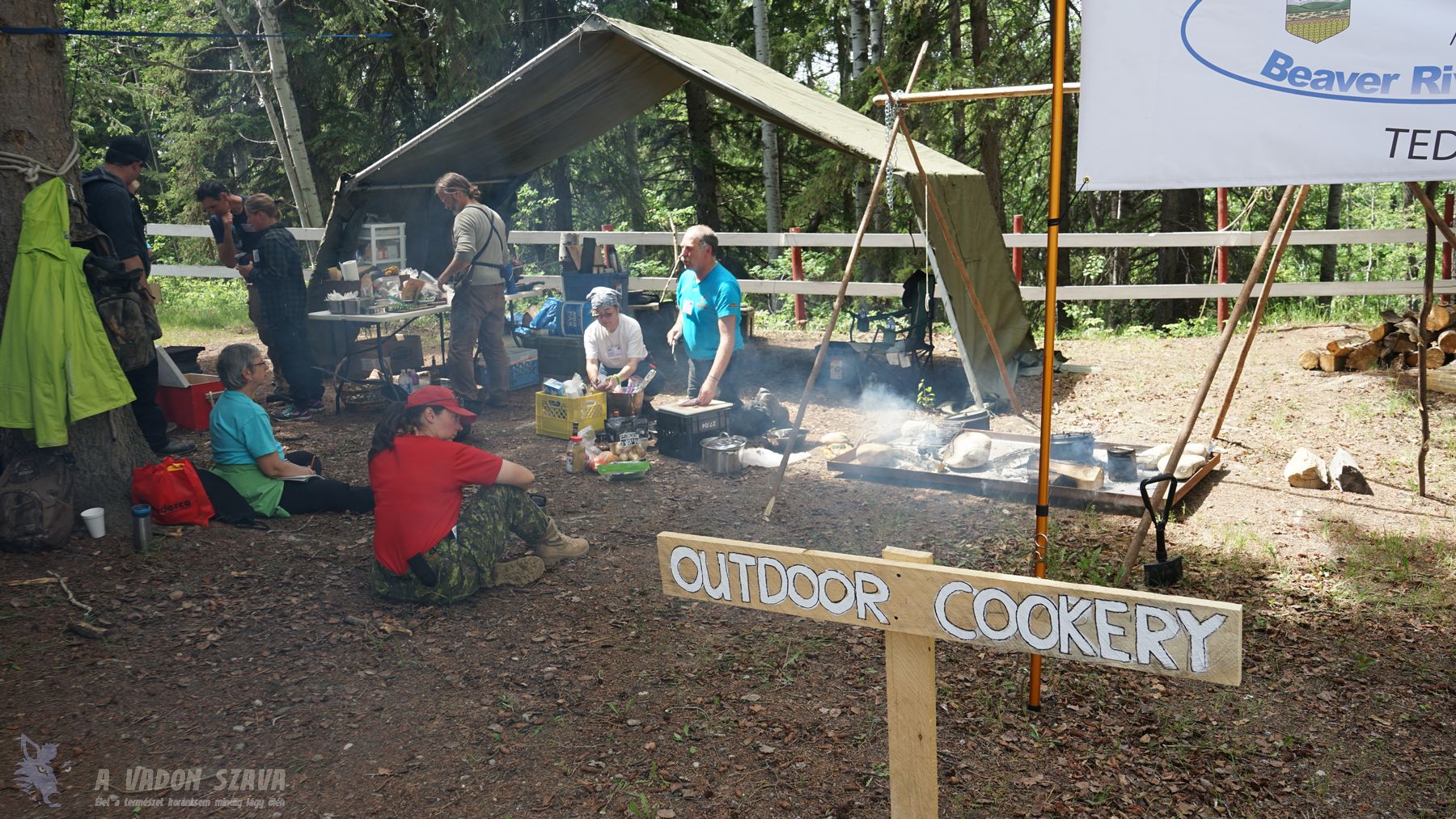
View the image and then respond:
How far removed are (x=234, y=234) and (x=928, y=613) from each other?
7.78 meters

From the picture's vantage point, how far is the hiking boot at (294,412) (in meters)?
7.96

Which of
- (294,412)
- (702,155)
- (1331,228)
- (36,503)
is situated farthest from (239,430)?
(1331,228)

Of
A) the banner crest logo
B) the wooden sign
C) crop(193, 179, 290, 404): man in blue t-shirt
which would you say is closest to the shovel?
the banner crest logo

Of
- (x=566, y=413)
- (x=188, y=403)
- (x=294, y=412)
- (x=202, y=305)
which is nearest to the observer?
(x=566, y=413)

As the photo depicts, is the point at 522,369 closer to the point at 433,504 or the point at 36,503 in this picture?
the point at 36,503

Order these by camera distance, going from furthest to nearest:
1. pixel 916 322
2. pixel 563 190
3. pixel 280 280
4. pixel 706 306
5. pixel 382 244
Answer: pixel 563 190 → pixel 382 244 → pixel 916 322 → pixel 280 280 → pixel 706 306

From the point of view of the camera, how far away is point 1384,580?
446 centimetres

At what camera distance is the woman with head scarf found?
7195 millimetres

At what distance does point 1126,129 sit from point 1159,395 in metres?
5.22

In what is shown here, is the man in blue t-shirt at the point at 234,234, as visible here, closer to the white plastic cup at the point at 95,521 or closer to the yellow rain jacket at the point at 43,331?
the yellow rain jacket at the point at 43,331

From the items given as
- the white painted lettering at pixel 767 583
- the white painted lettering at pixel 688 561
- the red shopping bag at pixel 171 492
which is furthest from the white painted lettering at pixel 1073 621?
the red shopping bag at pixel 171 492

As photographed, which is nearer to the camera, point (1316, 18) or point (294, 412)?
point (1316, 18)

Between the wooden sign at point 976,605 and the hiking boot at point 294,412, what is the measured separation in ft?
21.2

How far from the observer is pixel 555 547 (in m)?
5.04
